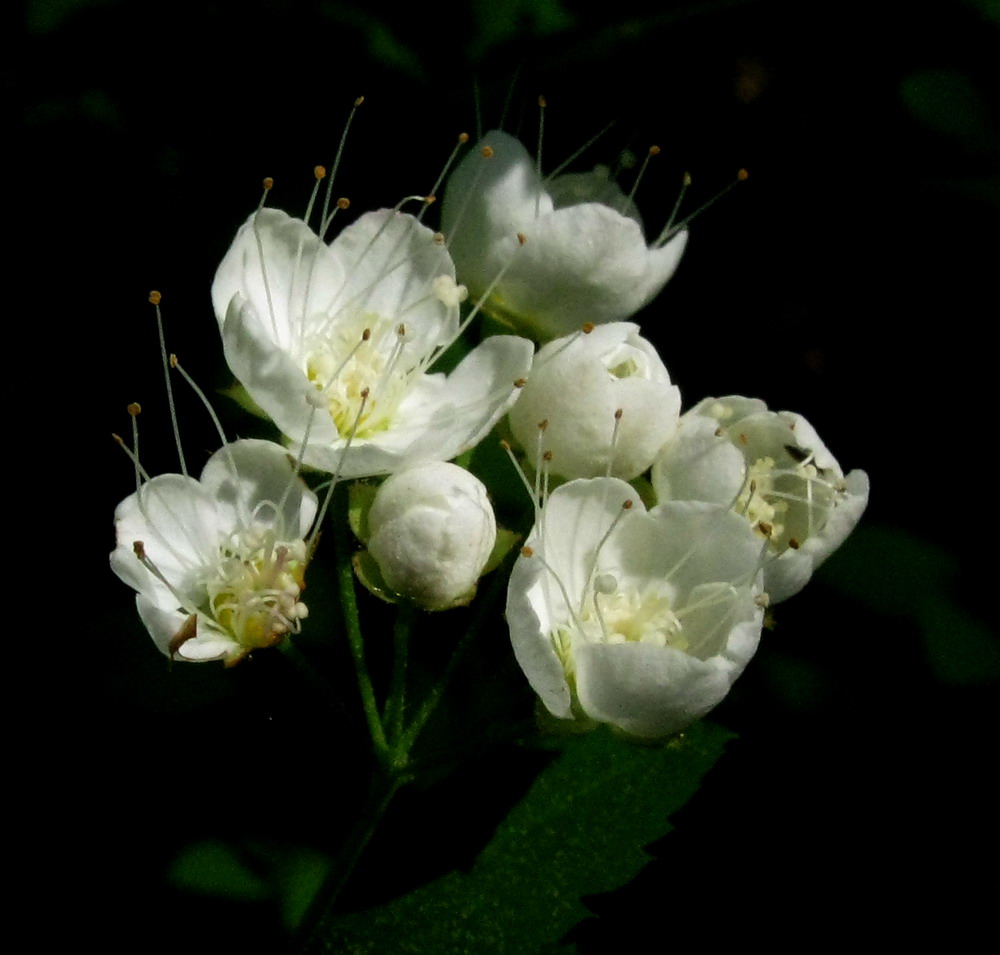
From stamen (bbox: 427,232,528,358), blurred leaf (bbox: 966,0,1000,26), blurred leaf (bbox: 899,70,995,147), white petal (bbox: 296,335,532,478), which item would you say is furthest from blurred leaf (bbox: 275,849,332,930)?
blurred leaf (bbox: 966,0,1000,26)

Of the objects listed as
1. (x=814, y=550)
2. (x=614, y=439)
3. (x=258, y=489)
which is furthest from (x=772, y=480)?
(x=258, y=489)

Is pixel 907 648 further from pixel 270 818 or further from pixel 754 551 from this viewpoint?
pixel 270 818

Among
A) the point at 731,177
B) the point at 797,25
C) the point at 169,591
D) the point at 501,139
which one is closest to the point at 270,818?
the point at 169,591

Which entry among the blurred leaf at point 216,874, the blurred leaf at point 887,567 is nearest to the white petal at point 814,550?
the blurred leaf at point 887,567

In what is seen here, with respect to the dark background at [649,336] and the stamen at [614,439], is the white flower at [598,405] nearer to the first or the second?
the stamen at [614,439]

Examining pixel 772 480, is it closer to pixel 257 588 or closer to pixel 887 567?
pixel 887 567

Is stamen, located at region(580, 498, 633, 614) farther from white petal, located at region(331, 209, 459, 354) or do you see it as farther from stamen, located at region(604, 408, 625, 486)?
white petal, located at region(331, 209, 459, 354)

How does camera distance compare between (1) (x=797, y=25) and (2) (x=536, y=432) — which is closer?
(2) (x=536, y=432)
